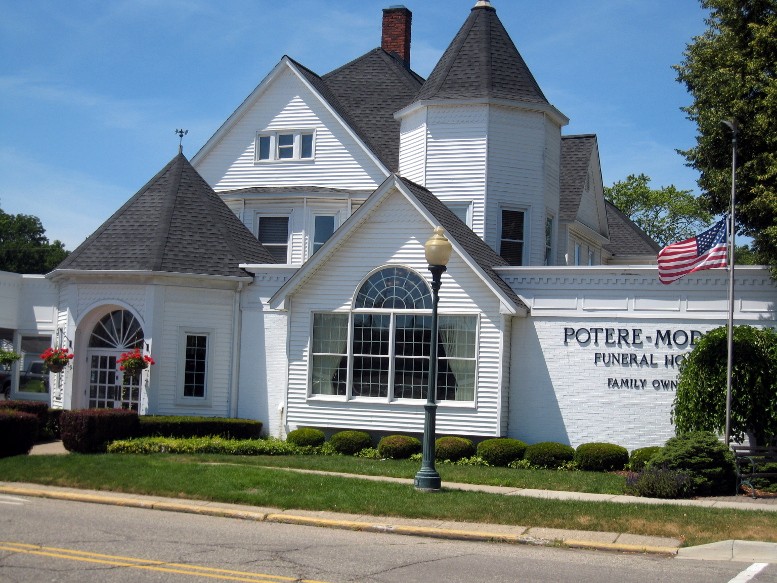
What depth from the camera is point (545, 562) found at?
11.4 meters

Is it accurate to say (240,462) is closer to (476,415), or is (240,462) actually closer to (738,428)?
Result: (476,415)

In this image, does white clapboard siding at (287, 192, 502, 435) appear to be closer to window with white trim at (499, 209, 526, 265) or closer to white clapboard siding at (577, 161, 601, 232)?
window with white trim at (499, 209, 526, 265)

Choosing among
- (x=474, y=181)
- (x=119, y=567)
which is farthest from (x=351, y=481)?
(x=474, y=181)

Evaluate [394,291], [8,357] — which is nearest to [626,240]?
[394,291]

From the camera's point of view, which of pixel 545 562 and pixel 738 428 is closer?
pixel 545 562

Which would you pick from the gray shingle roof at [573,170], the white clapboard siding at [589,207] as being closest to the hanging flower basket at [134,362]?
the gray shingle roof at [573,170]

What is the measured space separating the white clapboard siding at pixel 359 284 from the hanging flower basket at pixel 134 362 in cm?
355

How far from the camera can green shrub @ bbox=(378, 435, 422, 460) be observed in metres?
22.1

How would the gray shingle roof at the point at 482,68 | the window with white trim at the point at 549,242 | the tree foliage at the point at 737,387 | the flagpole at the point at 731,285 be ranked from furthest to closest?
1. the window with white trim at the point at 549,242
2. the gray shingle roof at the point at 482,68
3. the tree foliage at the point at 737,387
4. the flagpole at the point at 731,285

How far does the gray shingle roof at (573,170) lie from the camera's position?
30.8m

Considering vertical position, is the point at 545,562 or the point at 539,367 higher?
the point at 539,367

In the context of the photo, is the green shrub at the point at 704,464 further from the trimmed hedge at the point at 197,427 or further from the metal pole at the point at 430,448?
the trimmed hedge at the point at 197,427

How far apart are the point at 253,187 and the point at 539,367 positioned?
39.3 ft

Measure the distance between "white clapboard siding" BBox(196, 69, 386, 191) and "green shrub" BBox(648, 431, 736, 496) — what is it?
14628 mm
